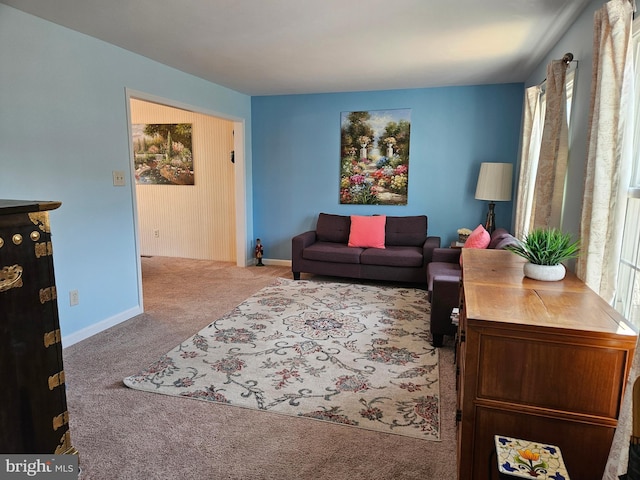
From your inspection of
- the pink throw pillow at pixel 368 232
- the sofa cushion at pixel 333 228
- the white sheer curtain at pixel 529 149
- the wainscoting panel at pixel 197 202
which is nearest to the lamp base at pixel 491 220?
the white sheer curtain at pixel 529 149

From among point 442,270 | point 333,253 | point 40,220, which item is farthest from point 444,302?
point 40,220

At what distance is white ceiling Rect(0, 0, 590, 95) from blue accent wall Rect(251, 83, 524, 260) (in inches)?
23.6

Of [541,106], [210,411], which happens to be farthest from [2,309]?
[541,106]

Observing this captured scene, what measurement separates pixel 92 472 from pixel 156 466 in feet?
0.89

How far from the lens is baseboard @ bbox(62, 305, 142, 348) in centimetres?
308

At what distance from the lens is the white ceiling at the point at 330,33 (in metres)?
2.52

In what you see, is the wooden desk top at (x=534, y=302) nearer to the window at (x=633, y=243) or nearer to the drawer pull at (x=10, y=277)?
the window at (x=633, y=243)

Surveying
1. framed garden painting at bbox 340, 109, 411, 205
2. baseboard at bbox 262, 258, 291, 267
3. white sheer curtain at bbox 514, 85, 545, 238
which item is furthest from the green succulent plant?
baseboard at bbox 262, 258, 291, 267

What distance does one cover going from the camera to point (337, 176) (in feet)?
17.9

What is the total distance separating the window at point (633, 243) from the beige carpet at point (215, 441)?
105cm

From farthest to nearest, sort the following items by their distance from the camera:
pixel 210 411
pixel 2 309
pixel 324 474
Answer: pixel 210 411
pixel 324 474
pixel 2 309

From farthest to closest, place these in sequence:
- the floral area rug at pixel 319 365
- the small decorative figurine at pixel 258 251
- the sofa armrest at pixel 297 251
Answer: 1. the small decorative figurine at pixel 258 251
2. the sofa armrest at pixel 297 251
3. the floral area rug at pixel 319 365

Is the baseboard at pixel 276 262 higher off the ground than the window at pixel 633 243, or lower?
lower

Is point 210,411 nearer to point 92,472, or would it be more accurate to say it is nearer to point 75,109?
point 92,472
